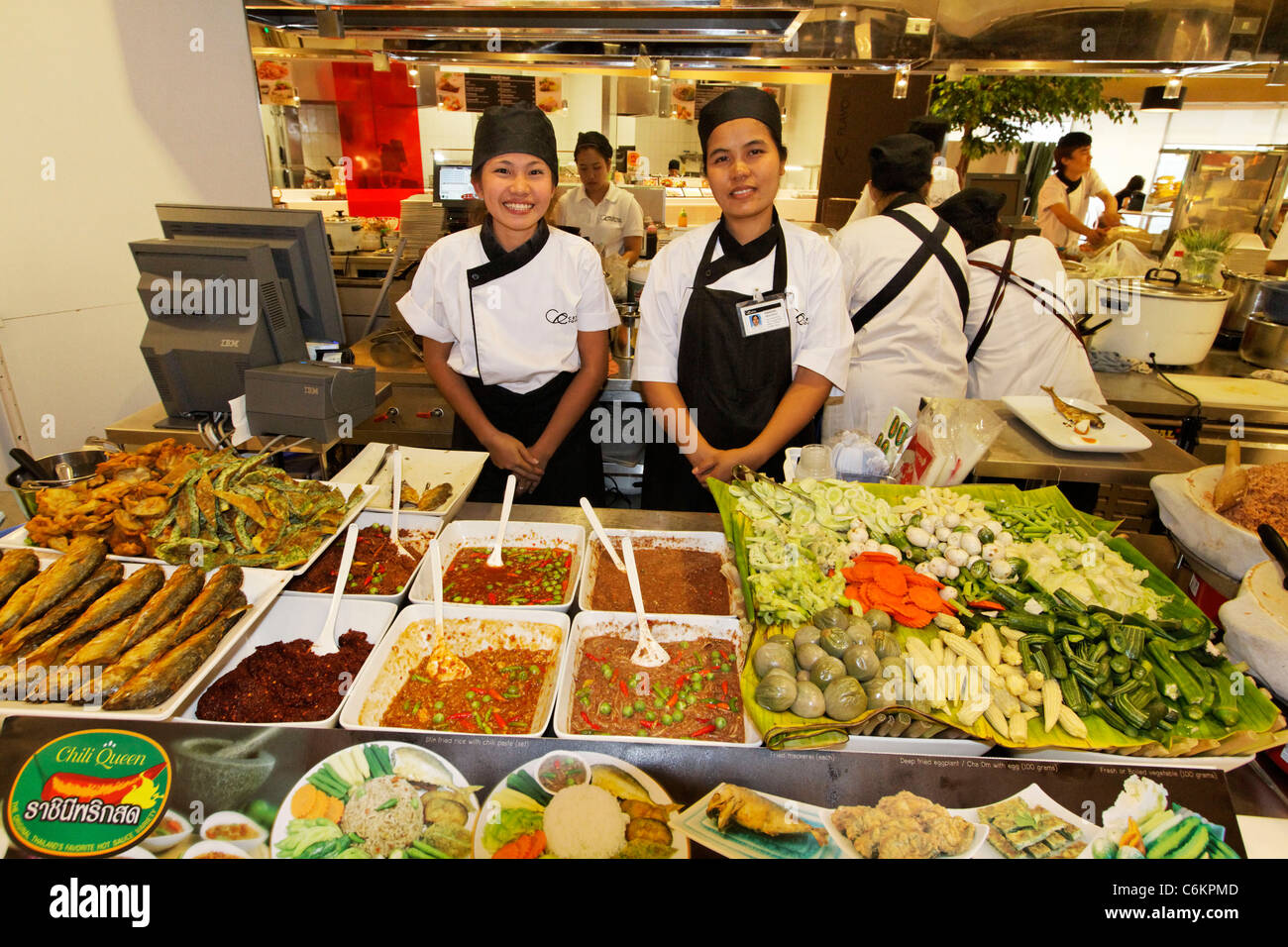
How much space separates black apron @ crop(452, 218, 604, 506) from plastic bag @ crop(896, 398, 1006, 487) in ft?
4.48

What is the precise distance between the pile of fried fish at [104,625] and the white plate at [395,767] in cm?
33

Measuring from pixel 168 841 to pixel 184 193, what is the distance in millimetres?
4014

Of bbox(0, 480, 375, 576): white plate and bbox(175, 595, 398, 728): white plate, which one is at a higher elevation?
bbox(0, 480, 375, 576): white plate

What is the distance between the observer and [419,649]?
66.0 inches

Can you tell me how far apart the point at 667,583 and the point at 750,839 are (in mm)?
802

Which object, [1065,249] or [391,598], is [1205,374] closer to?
[1065,249]

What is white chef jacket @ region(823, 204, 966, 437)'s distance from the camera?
2953 mm

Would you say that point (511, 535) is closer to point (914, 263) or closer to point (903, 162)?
point (914, 263)

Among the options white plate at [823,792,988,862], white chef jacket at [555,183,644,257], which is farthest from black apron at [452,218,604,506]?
white chef jacket at [555,183,644,257]

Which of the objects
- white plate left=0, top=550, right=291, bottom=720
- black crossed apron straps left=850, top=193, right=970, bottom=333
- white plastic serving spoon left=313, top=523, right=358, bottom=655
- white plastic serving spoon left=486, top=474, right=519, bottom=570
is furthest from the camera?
black crossed apron straps left=850, top=193, right=970, bottom=333

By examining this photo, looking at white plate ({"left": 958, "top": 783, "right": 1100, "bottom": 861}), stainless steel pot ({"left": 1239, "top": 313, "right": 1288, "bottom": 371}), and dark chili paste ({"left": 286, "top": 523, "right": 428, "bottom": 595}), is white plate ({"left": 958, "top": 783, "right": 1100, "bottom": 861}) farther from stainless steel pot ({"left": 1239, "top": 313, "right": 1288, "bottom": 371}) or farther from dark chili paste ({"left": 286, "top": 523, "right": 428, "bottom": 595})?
stainless steel pot ({"left": 1239, "top": 313, "right": 1288, "bottom": 371})

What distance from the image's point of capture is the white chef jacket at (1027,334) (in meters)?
3.03

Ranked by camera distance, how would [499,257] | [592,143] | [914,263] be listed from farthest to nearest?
[592,143] → [914,263] → [499,257]

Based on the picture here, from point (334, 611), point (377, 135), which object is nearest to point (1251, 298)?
point (334, 611)
